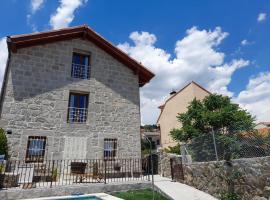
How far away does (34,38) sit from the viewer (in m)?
13.2

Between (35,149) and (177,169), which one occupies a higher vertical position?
(35,149)

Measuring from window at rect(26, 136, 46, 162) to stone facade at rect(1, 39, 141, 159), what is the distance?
0.23 m

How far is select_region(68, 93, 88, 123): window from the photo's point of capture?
13.7 meters

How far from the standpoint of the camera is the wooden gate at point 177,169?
11495mm

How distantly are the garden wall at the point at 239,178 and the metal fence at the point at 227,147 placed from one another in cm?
32

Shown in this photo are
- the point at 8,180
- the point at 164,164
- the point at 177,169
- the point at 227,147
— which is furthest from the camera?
the point at 164,164

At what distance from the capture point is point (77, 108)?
14.0 meters

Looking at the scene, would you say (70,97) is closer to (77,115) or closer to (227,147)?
(77,115)

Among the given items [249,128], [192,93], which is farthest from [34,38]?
[192,93]

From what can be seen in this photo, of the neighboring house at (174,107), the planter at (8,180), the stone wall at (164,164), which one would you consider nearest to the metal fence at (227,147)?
the stone wall at (164,164)

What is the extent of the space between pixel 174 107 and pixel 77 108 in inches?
710

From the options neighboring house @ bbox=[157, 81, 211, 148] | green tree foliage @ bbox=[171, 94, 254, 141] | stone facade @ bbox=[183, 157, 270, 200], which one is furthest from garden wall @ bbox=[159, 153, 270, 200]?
neighboring house @ bbox=[157, 81, 211, 148]

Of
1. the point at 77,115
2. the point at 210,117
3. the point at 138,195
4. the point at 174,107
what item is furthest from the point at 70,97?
the point at 174,107

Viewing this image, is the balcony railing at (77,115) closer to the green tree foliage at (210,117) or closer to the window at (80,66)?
the window at (80,66)
